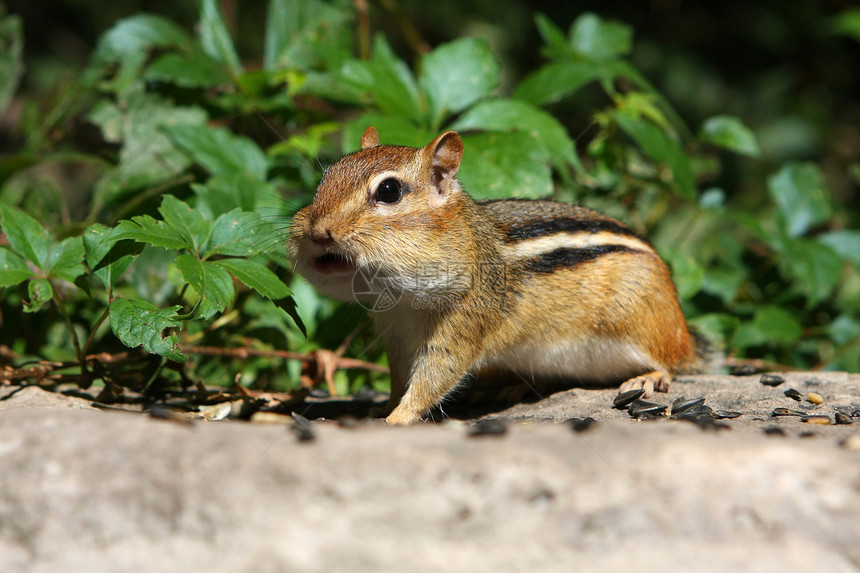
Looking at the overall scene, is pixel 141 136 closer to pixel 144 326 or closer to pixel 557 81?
pixel 144 326

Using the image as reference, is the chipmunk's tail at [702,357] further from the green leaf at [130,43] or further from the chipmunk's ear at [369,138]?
the green leaf at [130,43]

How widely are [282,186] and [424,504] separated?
290 centimetres

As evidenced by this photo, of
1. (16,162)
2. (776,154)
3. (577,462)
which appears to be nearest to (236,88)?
(16,162)

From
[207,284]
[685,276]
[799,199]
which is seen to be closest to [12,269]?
→ [207,284]

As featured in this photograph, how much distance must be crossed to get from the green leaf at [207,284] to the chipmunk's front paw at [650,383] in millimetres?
1690

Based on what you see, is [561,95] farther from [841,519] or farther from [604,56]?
[841,519]

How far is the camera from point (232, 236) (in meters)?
2.98

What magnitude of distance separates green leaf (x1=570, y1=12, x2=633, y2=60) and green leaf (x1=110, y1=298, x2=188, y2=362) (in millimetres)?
3068

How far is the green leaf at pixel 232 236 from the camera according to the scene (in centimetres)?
Result: 296

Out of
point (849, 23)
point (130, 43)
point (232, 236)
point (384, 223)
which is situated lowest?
point (232, 236)

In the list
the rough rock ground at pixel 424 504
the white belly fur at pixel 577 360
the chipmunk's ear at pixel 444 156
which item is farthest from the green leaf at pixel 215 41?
the rough rock ground at pixel 424 504

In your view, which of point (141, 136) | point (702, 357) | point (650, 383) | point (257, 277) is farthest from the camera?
point (141, 136)

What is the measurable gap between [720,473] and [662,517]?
19 centimetres

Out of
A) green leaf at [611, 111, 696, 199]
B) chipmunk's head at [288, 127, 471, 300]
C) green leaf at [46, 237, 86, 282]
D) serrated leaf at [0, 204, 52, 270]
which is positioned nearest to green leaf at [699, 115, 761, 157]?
green leaf at [611, 111, 696, 199]
